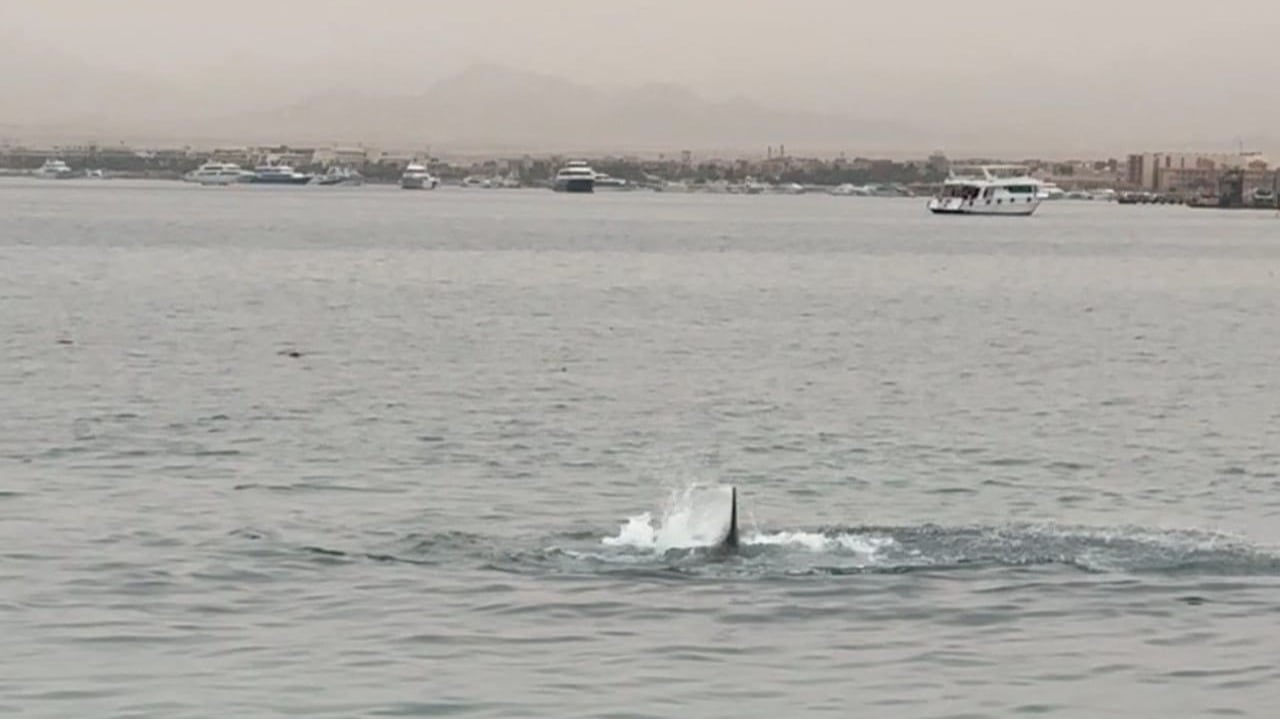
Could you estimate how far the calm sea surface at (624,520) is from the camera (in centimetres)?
2064

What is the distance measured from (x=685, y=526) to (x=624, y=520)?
1712mm

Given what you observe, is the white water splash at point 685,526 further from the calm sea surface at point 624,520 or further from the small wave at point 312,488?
the small wave at point 312,488

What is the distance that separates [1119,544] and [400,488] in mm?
9285

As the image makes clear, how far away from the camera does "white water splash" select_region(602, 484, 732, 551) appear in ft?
88.5

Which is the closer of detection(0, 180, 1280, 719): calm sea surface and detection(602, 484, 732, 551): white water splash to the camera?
detection(0, 180, 1280, 719): calm sea surface

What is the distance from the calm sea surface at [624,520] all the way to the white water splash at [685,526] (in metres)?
0.13

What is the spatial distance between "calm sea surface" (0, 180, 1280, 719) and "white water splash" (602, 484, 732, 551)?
13 centimetres

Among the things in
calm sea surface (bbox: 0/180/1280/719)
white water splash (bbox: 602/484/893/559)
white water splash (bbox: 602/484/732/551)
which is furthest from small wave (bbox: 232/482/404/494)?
white water splash (bbox: 602/484/893/559)

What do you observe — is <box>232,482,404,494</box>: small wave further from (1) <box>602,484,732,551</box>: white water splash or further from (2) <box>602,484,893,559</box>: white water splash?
(2) <box>602,484,893,559</box>: white water splash

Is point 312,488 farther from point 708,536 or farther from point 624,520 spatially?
point 708,536

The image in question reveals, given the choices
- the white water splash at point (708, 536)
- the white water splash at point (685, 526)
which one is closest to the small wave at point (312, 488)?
the white water splash at point (685, 526)

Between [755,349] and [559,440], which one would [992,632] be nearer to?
[559,440]

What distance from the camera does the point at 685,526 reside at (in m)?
27.9

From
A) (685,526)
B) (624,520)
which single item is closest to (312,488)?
(624,520)
